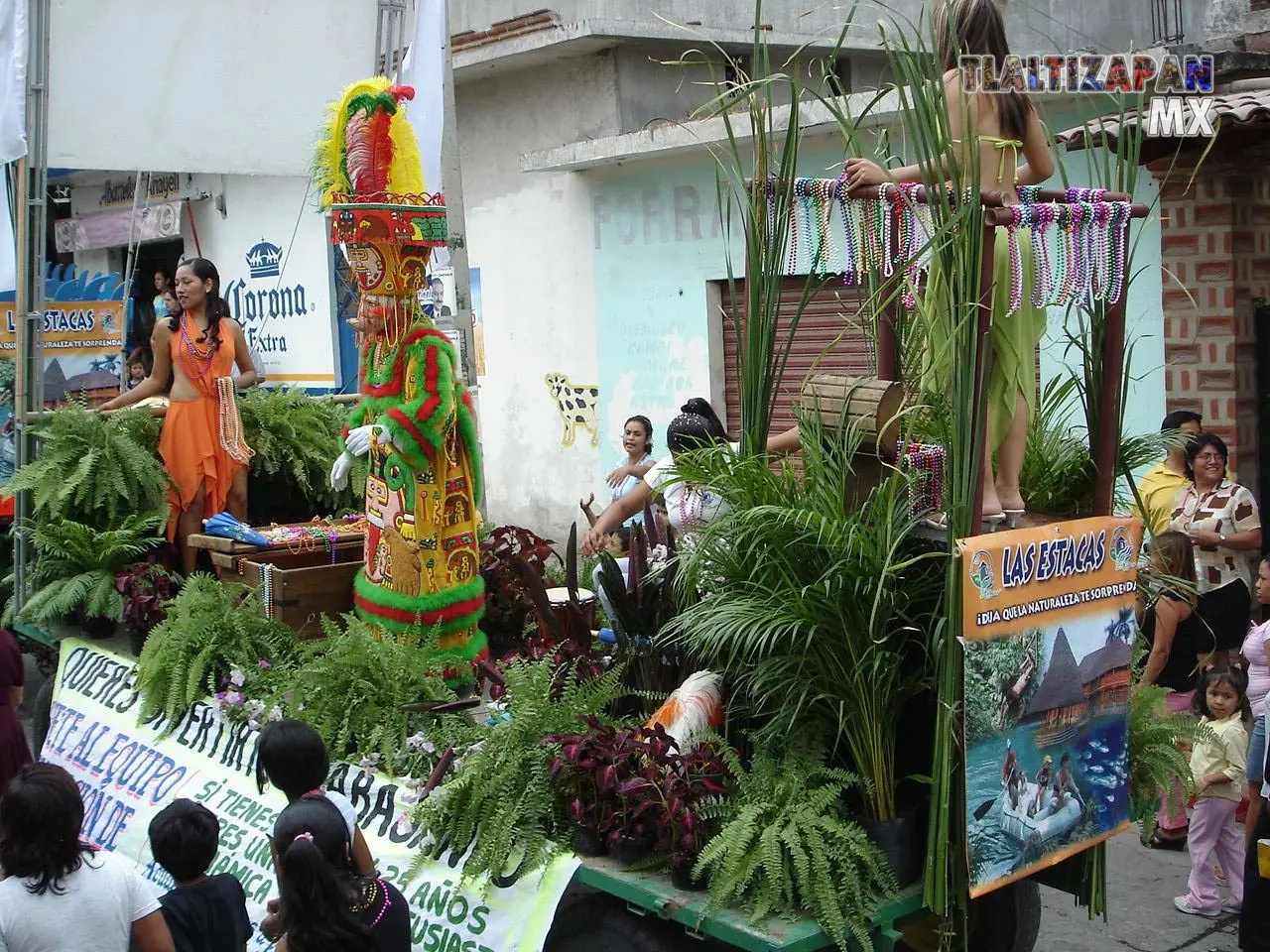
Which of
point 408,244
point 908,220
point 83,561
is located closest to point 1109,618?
point 908,220

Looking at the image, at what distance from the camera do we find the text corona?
3.93m

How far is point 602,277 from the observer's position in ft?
37.3

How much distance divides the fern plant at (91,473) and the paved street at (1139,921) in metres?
4.18

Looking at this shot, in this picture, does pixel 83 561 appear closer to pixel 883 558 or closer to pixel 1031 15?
pixel 883 558

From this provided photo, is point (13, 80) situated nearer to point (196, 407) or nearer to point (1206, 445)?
point (196, 407)

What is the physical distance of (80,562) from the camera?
253 inches

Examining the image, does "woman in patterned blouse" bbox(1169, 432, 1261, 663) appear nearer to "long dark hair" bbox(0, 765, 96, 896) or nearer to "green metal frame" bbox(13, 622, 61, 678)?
"long dark hair" bbox(0, 765, 96, 896)

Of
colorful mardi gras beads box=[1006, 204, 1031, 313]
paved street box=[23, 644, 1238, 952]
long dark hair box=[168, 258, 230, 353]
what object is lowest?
paved street box=[23, 644, 1238, 952]

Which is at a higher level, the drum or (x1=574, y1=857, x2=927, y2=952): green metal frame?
the drum

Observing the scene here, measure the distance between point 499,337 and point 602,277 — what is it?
1437 millimetres

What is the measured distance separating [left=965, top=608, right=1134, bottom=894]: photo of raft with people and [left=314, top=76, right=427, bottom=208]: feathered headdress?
2.87 m

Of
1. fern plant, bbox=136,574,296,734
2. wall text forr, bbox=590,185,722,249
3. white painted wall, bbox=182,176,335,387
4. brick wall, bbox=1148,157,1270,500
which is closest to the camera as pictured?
fern plant, bbox=136,574,296,734

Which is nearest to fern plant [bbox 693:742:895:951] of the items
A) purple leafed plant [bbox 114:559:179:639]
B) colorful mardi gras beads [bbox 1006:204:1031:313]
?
colorful mardi gras beads [bbox 1006:204:1031:313]

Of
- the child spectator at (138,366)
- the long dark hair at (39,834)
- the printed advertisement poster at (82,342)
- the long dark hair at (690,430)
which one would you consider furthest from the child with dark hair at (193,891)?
the child spectator at (138,366)
